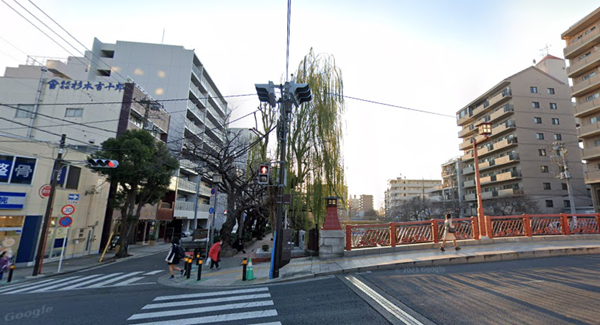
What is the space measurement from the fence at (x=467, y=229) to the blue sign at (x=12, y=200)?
1956 centimetres

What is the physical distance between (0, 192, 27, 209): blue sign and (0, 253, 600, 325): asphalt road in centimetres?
895

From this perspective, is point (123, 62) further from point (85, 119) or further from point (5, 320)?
point (5, 320)

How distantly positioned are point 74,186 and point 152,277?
13.4 m

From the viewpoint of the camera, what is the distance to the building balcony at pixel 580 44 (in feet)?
97.2

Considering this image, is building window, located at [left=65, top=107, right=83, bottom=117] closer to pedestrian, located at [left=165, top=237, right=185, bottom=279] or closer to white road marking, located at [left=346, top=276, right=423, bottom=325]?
pedestrian, located at [left=165, top=237, right=185, bottom=279]

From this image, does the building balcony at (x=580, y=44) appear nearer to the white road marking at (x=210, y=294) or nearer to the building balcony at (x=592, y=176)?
the building balcony at (x=592, y=176)

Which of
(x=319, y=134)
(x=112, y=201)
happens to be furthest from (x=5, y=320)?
(x=112, y=201)

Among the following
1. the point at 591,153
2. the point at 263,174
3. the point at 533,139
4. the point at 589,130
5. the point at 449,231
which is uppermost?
the point at 533,139

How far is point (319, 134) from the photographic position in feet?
43.8

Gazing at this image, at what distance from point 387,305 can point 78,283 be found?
1282 centimetres

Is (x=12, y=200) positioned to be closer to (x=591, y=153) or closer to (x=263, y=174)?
(x=263, y=174)

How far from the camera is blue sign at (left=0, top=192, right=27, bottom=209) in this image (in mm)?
15633

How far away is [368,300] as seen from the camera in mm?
6203

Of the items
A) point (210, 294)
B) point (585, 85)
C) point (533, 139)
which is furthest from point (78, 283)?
point (533, 139)
